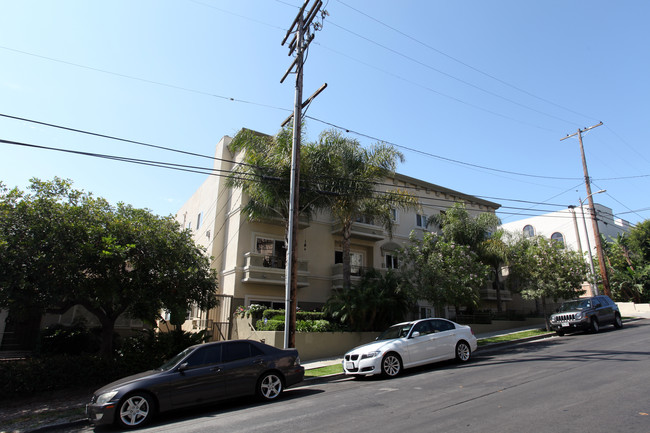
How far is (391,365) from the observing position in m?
10.4

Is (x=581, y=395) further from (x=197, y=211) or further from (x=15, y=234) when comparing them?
(x=197, y=211)

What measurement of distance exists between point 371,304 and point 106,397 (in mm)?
12166

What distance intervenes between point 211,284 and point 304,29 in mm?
9784

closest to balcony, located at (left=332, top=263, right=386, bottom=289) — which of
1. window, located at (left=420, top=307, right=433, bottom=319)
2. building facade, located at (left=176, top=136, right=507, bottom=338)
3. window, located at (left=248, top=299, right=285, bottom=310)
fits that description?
building facade, located at (left=176, top=136, right=507, bottom=338)

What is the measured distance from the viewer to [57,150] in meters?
10.1

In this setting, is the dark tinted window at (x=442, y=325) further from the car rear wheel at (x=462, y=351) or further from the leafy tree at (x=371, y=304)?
the leafy tree at (x=371, y=304)

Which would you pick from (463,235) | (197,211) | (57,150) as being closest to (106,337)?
(57,150)

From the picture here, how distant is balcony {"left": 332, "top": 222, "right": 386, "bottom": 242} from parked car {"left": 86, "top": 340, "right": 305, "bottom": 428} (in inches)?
581

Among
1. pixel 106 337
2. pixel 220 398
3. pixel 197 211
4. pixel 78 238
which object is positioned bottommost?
pixel 220 398

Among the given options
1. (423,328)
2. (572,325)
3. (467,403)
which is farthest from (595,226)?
(467,403)

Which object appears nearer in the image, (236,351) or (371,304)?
(236,351)

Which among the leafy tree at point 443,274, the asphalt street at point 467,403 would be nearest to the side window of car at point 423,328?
the asphalt street at point 467,403

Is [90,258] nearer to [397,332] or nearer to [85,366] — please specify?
[85,366]

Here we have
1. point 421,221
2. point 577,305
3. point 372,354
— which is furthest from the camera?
point 421,221
